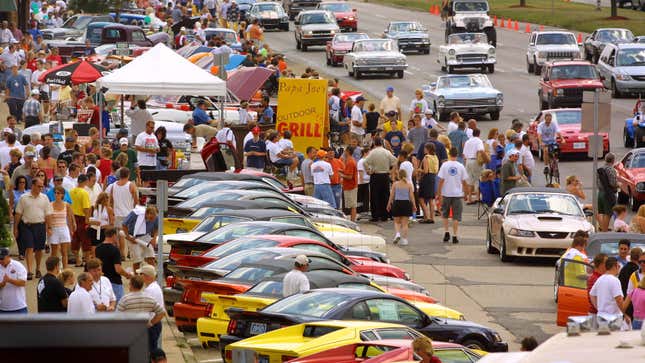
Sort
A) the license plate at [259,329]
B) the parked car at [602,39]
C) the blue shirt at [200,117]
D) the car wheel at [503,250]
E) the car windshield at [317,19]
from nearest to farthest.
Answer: the license plate at [259,329] → the car wheel at [503,250] → the blue shirt at [200,117] → the parked car at [602,39] → the car windshield at [317,19]

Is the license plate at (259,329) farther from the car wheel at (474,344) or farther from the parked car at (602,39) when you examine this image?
the parked car at (602,39)

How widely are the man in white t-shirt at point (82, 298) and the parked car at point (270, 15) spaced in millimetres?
55224

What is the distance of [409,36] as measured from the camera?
58.9 m

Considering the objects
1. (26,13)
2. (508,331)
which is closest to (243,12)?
(26,13)

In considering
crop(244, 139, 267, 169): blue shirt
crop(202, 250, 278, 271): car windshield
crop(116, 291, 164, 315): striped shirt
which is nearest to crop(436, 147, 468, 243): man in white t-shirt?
crop(244, 139, 267, 169): blue shirt

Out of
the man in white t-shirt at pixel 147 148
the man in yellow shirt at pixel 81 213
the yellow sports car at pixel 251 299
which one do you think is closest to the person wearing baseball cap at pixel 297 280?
the yellow sports car at pixel 251 299

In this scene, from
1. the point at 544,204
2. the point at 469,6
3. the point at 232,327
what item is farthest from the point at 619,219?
the point at 469,6

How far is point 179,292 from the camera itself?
54.5 feet

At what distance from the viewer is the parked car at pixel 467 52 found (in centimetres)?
5006

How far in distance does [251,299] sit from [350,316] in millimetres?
1330

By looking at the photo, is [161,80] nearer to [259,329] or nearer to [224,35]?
[259,329]

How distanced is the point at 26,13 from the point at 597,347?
170 ft

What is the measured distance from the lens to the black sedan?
13.6 metres

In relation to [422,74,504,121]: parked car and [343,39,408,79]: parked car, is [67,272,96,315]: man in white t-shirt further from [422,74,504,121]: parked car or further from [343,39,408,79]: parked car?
[343,39,408,79]: parked car
